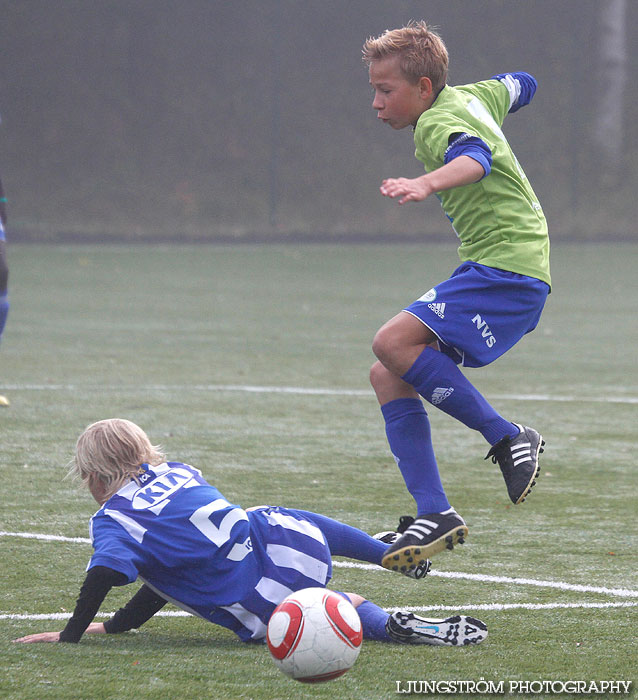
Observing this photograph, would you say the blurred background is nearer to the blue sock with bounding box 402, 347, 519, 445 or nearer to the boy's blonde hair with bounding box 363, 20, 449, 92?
the boy's blonde hair with bounding box 363, 20, 449, 92

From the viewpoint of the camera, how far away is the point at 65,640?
3576 millimetres

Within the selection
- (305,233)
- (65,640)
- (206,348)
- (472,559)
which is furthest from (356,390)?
(305,233)

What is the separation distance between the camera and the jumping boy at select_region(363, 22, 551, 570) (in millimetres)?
4055

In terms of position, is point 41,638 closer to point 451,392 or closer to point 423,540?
point 423,540

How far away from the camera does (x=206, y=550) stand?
3.66 metres

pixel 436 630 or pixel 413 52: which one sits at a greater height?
pixel 413 52

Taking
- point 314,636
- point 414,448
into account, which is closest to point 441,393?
point 414,448

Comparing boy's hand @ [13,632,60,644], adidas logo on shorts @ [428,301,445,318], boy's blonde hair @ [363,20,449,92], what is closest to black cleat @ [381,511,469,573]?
adidas logo on shorts @ [428,301,445,318]

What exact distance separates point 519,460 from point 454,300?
0.63 m

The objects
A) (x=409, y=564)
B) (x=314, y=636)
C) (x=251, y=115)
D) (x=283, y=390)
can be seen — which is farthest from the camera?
(x=251, y=115)

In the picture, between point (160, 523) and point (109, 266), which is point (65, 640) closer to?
point (160, 523)

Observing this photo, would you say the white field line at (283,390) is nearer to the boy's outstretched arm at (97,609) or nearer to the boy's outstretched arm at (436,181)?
the boy's outstretched arm at (97,609)

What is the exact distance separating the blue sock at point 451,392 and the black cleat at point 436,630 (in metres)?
0.78

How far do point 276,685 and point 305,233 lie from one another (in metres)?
23.4
